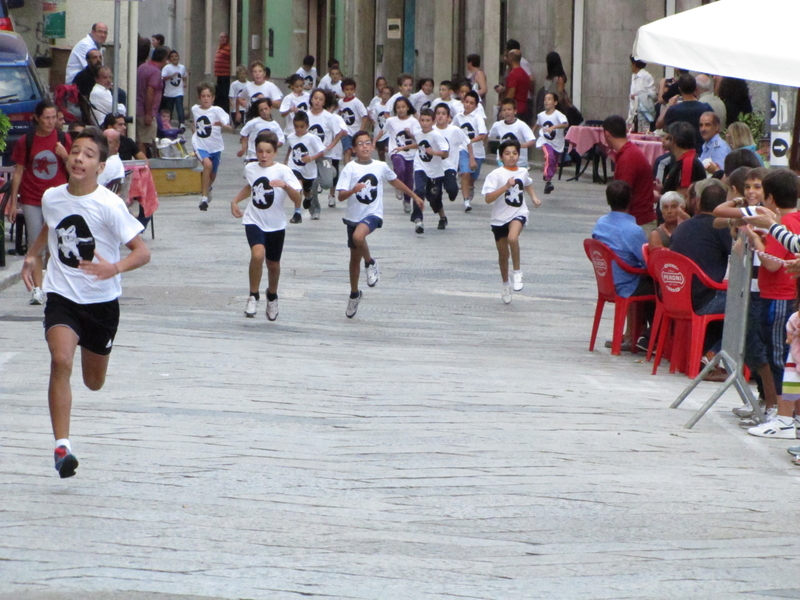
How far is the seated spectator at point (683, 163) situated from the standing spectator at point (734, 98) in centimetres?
457

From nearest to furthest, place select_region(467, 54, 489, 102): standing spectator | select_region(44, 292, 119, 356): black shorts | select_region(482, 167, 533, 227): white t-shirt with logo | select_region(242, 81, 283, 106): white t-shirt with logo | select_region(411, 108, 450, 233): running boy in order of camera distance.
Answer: select_region(44, 292, 119, 356): black shorts → select_region(482, 167, 533, 227): white t-shirt with logo → select_region(411, 108, 450, 233): running boy → select_region(242, 81, 283, 106): white t-shirt with logo → select_region(467, 54, 489, 102): standing spectator

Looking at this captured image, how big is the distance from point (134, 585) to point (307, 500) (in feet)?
4.21

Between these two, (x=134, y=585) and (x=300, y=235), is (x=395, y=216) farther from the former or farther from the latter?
(x=134, y=585)

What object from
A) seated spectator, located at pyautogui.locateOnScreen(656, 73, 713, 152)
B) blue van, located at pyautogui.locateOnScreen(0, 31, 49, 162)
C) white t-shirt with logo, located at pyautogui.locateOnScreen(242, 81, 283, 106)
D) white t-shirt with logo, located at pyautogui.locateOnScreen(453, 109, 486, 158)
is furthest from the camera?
white t-shirt with logo, located at pyautogui.locateOnScreen(242, 81, 283, 106)

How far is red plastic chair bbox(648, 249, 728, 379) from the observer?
9477mm

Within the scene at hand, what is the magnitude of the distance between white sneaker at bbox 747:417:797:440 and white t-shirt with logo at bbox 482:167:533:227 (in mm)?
5683

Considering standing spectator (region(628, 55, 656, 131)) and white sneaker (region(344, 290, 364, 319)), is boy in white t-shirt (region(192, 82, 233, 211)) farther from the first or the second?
white sneaker (region(344, 290, 364, 319))

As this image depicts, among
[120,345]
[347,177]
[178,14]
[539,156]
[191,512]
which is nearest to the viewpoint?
[191,512]

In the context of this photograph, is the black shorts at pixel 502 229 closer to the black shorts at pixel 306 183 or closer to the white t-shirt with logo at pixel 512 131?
the black shorts at pixel 306 183

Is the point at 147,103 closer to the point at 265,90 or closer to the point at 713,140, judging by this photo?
the point at 265,90

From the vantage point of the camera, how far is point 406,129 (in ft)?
65.1

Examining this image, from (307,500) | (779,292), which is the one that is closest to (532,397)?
(779,292)

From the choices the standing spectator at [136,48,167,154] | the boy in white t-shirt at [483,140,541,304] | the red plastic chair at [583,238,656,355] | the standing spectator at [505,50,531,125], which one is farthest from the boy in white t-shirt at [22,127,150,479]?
the standing spectator at [505,50,531,125]

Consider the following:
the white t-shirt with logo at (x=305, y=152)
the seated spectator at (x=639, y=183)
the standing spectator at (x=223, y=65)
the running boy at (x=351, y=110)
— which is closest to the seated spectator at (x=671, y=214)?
the seated spectator at (x=639, y=183)
